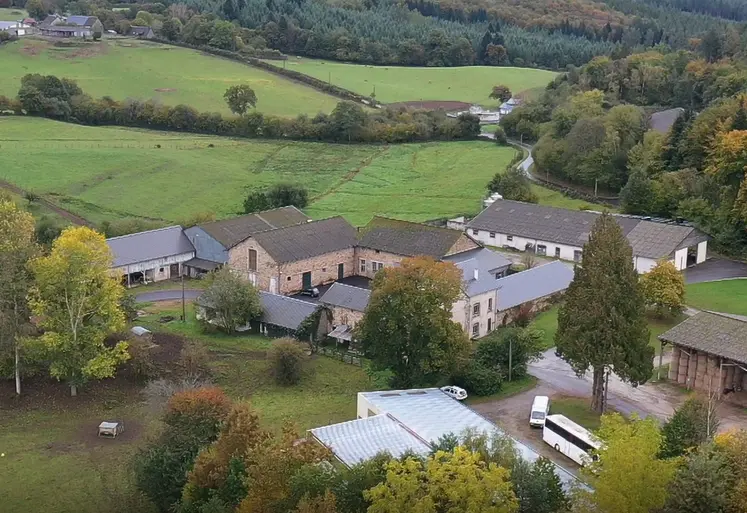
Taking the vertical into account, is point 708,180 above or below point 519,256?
above

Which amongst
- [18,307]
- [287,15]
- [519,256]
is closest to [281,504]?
[18,307]

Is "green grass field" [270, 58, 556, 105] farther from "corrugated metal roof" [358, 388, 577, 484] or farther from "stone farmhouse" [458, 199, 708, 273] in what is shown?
"corrugated metal roof" [358, 388, 577, 484]

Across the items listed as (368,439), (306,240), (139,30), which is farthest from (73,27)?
(368,439)

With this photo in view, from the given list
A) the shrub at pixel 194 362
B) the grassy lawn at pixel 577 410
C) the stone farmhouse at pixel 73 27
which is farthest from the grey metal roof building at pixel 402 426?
the stone farmhouse at pixel 73 27

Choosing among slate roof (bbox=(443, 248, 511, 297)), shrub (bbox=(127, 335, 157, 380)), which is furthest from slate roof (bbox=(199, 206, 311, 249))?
shrub (bbox=(127, 335, 157, 380))

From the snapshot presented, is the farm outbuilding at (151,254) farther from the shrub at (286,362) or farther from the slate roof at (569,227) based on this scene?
the slate roof at (569,227)

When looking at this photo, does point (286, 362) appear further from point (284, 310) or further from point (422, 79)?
point (422, 79)

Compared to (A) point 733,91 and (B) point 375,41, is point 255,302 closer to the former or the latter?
(A) point 733,91
